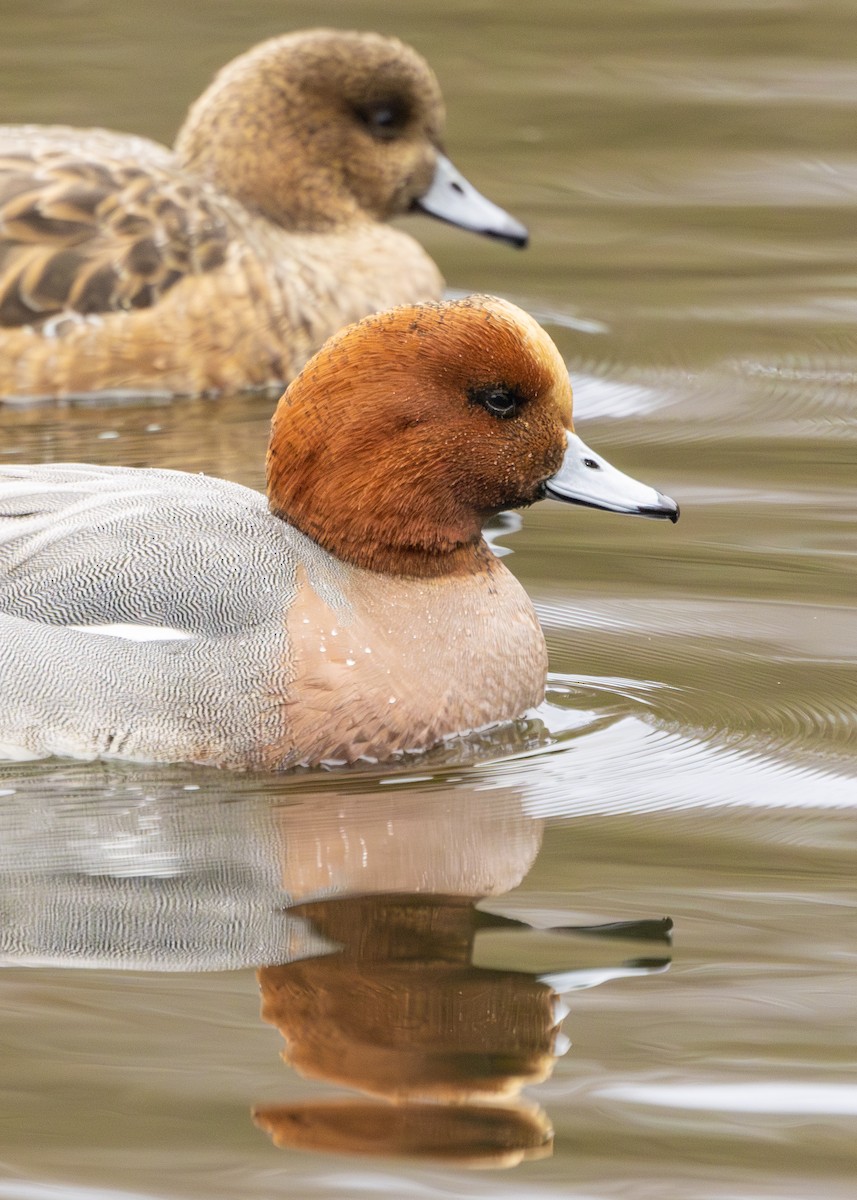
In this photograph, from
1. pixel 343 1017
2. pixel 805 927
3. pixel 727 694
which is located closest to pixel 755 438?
pixel 727 694

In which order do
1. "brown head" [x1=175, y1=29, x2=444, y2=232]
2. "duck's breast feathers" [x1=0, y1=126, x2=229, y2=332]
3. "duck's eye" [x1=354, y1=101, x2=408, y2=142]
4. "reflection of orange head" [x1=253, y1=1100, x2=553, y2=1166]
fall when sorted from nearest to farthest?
1. "reflection of orange head" [x1=253, y1=1100, x2=553, y2=1166]
2. "duck's breast feathers" [x1=0, y1=126, x2=229, y2=332]
3. "brown head" [x1=175, y1=29, x2=444, y2=232]
4. "duck's eye" [x1=354, y1=101, x2=408, y2=142]

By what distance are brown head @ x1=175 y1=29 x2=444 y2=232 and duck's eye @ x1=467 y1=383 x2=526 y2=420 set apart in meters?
4.08

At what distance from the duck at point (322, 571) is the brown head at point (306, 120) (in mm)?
3895

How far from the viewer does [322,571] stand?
223 inches

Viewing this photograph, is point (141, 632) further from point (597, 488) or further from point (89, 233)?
point (89, 233)

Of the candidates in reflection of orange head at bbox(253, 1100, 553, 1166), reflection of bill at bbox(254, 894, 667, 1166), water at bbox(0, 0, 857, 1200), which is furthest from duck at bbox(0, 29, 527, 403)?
reflection of orange head at bbox(253, 1100, 553, 1166)

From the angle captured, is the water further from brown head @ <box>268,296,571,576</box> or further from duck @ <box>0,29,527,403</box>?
brown head @ <box>268,296,571,576</box>

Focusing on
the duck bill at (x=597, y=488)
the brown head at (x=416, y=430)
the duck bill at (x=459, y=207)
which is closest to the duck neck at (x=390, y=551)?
the brown head at (x=416, y=430)

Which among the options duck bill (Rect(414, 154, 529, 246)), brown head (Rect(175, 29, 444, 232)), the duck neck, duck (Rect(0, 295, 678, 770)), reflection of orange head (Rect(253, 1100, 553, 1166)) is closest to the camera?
reflection of orange head (Rect(253, 1100, 553, 1166))

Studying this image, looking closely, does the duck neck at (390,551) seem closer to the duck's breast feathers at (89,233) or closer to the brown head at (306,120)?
the duck's breast feathers at (89,233)

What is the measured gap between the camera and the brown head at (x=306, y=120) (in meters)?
9.53

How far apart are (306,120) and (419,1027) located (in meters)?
6.06

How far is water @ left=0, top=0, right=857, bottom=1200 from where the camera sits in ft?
13.0

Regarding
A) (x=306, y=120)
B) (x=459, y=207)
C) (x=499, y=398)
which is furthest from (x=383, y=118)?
(x=499, y=398)
